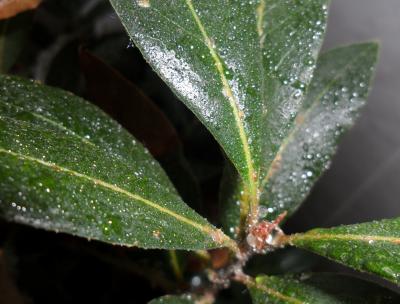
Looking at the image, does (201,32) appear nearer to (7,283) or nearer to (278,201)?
(278,201)

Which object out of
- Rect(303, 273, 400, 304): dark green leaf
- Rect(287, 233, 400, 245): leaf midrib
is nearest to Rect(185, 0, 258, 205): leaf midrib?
Rect(287, 233, 400, 245): leaf midrib

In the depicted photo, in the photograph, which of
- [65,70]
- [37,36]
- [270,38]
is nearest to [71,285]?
[65,70]

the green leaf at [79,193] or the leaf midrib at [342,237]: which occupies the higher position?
the green leaf at [79,193]

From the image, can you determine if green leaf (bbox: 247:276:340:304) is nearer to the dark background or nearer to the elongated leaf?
the elongated leaf

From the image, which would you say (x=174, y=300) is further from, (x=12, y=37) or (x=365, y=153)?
(x=365, y=153)

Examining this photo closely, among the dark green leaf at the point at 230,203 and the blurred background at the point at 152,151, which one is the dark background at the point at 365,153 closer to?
the blurred background at the point at 152,151

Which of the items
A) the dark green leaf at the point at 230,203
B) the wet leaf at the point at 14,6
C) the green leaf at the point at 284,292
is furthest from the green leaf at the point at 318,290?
the wet leaf at the point at 14,6
